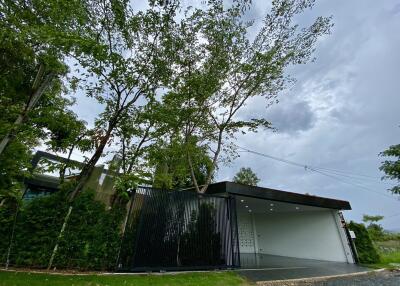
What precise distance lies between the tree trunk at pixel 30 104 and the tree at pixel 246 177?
2278cm

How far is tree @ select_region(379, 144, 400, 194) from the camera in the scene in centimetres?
1211

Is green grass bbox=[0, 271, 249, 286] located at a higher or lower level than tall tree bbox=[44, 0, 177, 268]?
lower

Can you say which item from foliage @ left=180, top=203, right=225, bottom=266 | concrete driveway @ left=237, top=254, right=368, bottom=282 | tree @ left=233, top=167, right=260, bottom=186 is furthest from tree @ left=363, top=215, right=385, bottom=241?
foliage @ left=180, top=203, right=225, bottom=266

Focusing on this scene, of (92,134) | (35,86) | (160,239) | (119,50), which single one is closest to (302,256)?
(160,239)

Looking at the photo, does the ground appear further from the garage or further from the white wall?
the white wall

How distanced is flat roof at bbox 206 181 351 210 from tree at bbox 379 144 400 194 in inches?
98.4

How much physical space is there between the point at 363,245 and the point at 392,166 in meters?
4.47

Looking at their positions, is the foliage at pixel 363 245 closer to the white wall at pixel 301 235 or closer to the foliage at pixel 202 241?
the white wall at pixel 301 235

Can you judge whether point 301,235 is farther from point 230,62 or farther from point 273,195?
point 230,62

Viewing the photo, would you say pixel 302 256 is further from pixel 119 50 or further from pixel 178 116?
pixel 119 50

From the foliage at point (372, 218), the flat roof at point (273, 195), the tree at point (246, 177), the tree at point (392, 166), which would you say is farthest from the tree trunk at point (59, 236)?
the tree at point (246, 177)

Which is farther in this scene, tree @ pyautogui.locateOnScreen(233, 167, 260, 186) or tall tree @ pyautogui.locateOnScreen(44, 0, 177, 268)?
tree @ pyautogui.locateOnScreen(233, 167, 260, 186)

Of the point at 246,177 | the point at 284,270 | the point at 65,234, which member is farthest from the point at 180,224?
the point at 246,177

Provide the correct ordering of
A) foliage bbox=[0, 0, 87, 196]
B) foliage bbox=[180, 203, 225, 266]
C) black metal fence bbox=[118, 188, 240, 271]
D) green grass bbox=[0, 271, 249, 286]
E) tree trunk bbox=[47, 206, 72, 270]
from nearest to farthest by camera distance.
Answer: green grass bbox=[0, 271, 249, 286], foliage bbox=[0, 0, 87, 196], tree trunk bbox=[47, 206, 72, 270], black metal fence bbox=[118, 188, 240, 271], foliage bbox=[180, 203, 225, 266]
